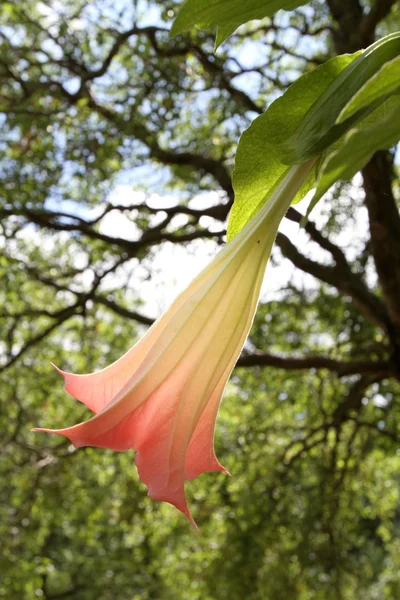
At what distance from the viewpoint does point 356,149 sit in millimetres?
251

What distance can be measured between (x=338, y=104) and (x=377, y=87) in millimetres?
33

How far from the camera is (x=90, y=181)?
2.80 m

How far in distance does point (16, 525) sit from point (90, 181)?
1713mm

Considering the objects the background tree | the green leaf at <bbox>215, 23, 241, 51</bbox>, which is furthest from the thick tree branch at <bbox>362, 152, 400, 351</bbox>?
the green leaf at <bbox>215, 23, 241, 51</bbox>

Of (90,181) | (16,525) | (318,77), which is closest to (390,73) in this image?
(318,77)

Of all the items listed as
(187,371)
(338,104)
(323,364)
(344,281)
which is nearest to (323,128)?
(338,104)

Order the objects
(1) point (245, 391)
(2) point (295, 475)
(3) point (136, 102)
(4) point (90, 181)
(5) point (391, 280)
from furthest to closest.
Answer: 1. (1) point (245, 391)
2. (2) point (295, 475)
3. (4) point (90, 181)
4. (3) point (136, 102)
5. (5) point (391, 280)

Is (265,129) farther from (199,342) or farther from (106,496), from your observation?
(106,496)

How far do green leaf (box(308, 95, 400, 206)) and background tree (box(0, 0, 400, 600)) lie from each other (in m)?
1.73

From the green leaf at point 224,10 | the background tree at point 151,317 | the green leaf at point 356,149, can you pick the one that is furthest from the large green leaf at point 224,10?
the background tree at point 151,317

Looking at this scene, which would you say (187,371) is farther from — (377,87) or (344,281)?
(344,281)

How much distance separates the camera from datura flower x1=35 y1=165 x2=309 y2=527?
12.4 inches

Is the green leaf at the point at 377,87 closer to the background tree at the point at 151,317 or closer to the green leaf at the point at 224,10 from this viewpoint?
the green leaf at the point at 224,10

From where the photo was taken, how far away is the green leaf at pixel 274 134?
0.33 metres
